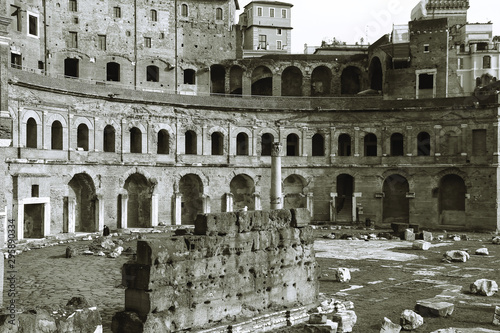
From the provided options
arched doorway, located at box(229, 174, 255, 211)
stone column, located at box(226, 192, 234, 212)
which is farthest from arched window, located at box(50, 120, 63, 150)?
arched doorway, located at box(229, 174, 255, 211)

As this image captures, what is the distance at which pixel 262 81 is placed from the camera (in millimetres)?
44781

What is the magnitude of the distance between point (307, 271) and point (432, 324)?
3234mm

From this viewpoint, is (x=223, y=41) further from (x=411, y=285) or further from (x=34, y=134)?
(x=411, y=285)

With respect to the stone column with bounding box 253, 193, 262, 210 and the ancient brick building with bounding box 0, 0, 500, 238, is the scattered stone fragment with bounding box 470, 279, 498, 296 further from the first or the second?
the stone column with bounding box 253, 193, 262, 210

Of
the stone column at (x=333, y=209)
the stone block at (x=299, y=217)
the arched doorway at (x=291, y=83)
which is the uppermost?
the arched doorway at (x=291, y=83)

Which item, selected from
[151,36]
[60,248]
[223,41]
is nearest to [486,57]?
[223,41]

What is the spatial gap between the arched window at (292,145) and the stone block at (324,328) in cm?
2681

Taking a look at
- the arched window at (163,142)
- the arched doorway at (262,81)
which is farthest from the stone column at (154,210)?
the arched doorway at (262,81)

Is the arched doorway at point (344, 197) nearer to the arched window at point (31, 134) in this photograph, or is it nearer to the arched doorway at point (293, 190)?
the arched doorway at point (293, 190)

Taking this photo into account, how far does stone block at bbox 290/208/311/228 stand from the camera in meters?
14.4

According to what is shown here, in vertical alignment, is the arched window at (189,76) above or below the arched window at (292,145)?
above

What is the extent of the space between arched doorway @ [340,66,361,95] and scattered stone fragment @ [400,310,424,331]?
1320 inches

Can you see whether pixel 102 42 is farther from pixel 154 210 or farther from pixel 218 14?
pixel 154 210

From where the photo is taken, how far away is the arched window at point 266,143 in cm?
3782
